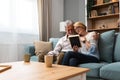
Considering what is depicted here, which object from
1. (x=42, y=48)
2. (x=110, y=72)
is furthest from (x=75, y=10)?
(x=110, y=72)

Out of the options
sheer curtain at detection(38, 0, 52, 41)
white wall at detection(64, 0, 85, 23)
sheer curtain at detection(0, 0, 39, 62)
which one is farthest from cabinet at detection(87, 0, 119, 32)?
sheer curtain at detection(0, 0, 39, 62)

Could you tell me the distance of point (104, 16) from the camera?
4312 millimetres

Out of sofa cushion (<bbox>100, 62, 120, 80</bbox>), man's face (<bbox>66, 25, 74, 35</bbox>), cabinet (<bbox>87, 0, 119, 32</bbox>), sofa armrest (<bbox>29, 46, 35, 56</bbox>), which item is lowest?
→ sofa cushion (<bbox>100, 62, 120, 80</bbox>)

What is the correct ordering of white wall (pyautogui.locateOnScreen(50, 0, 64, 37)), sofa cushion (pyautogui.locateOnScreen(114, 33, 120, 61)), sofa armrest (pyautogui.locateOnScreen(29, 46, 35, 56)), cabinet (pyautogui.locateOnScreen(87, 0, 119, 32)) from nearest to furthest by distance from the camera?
sofa cushion (pyautogui.locateOnScreen(114, 33, 120, 61)) → sofa armrest (pyautogui.locateOnScreen(29, 46, 35, 56)) → cabinet (pyautogui.locateOnScreen(87, 0, 119, 32)) → white wall (pyautogui.locateOnScreen(50, 0, 64, 37))

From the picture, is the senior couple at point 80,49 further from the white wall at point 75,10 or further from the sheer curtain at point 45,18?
the white wall at point 75,10

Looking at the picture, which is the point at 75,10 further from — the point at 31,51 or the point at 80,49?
the point at 80,49

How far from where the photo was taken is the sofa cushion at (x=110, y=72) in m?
2.01

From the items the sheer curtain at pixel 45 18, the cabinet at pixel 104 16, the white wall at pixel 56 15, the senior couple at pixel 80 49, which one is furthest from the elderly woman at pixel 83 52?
the white wall at pixel 56 15

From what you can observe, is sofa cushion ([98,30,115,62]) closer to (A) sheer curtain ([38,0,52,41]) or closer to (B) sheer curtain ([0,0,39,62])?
(B) sheer curtain ([0,0,39,62])

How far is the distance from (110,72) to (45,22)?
2.56 meters

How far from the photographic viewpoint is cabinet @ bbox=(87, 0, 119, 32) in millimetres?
4168

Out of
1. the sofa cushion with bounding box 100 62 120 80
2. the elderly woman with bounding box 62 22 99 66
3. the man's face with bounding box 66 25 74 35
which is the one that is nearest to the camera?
the sofa cushion with bounding box 100 62 120 80

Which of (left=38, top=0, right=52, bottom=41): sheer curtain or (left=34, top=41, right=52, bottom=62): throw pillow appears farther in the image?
(left=38, top=0, right=52, bottom=41): sheer curtain

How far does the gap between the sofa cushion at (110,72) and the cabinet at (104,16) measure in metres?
2.20
